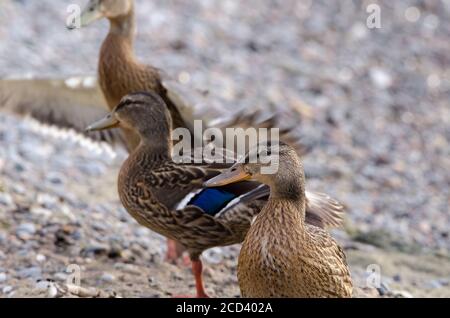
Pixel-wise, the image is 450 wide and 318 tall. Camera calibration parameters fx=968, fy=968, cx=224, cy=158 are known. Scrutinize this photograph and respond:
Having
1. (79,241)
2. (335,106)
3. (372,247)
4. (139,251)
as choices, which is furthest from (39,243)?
(335,106)

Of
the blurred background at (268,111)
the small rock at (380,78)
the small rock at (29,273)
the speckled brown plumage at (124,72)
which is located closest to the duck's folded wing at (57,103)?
the blurred background at (268,111)

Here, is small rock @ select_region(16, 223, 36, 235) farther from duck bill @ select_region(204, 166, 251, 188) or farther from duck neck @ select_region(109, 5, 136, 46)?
duck bill @ select_region(204, 166, 251, 188)

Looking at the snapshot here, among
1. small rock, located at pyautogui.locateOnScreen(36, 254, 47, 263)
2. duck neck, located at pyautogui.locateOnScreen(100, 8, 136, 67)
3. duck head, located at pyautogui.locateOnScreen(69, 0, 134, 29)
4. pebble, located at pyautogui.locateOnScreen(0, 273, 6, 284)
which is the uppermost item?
duck head, located at pyautogui.locateOnScreen(69, 0, 134, 29)

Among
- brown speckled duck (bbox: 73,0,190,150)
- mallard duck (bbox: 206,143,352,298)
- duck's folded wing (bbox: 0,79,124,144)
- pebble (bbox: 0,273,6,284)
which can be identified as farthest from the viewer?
duck's folded wing (bbox: 0,79,124,144)

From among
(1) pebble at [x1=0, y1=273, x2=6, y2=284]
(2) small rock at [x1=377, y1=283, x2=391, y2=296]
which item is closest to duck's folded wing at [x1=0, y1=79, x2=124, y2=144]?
(1) pebble at [x1=0, y1=273, x2=6, y2=284]

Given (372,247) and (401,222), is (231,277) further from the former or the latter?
(401,222)

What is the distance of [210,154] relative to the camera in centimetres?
632

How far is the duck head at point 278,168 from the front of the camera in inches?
197

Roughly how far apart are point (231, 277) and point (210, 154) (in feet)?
3.51

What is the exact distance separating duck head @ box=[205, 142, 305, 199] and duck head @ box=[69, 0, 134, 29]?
2.97 m

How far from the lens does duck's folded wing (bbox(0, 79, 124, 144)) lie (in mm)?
7867

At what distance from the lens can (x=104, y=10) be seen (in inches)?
302

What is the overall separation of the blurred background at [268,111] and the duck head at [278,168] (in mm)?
1580

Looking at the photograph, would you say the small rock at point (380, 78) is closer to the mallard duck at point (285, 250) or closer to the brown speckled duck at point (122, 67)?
the brown speckled duck at point (122, 67)
